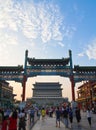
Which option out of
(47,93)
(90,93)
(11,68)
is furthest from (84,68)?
(47,93)

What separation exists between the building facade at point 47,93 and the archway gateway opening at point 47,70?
51.9 m

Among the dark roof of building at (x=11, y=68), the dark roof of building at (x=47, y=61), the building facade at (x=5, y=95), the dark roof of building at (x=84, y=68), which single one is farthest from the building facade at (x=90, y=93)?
the dark roof of building at (x=11, y=68)

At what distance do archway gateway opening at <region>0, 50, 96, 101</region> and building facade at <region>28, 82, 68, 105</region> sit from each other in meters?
51.9

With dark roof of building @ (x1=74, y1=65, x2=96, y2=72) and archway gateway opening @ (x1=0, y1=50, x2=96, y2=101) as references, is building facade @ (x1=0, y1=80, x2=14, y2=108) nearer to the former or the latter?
archway gateway opening @ (x1=0, y1=50, x2=96, y2=101)

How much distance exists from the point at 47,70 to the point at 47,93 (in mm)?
58398

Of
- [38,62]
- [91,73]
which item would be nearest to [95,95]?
[91,73]

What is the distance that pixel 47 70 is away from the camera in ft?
115

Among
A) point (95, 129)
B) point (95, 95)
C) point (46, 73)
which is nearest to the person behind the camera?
point (95, 129)

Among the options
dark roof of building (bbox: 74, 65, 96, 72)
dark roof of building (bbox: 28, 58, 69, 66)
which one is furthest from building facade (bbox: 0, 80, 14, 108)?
dark roof of building (bbox: 74, 65, 96, 72)

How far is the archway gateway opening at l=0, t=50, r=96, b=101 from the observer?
34656mm

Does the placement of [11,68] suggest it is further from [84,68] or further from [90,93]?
[90,93]

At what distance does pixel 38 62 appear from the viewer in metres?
35.7

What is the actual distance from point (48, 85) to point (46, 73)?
60.7m

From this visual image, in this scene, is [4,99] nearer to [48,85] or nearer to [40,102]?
[40,102]
